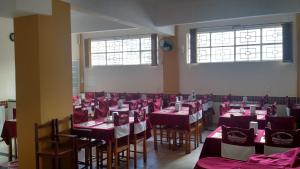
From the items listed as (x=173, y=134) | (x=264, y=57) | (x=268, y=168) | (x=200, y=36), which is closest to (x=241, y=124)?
(x=173, y=134)

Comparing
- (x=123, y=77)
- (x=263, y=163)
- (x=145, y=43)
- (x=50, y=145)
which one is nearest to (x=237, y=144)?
(x=263, y=163)

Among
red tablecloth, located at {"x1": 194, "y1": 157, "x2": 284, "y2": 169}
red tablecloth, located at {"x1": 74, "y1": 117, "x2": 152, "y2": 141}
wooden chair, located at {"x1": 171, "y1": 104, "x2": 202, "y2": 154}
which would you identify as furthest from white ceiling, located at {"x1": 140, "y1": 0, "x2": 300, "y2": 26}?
red tablecloth, located at {"x1": 194, "y1": 157, "x2": 284, "y2": 169}

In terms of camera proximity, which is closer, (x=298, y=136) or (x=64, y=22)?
(x=298, y=136)

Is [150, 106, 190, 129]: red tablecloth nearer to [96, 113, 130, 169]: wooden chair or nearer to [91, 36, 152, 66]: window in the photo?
[96, 113, 130, 169]: wooden chair

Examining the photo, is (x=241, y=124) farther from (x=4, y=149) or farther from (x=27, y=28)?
(x=4, y=149)

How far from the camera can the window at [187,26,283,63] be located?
8180 mm

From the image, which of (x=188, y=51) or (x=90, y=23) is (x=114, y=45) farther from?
(x=188, y=51)

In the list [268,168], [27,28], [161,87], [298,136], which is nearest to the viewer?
[268,168]

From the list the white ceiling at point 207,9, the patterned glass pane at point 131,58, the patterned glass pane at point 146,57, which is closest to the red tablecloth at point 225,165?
the white ceiling at point 207,9

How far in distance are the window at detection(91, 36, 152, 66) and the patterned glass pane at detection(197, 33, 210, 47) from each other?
1653mm

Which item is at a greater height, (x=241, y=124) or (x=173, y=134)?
(x=241, y=124)

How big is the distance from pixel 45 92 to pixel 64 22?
1167 millimetres

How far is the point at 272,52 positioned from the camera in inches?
323

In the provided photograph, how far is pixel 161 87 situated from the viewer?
382 inches
